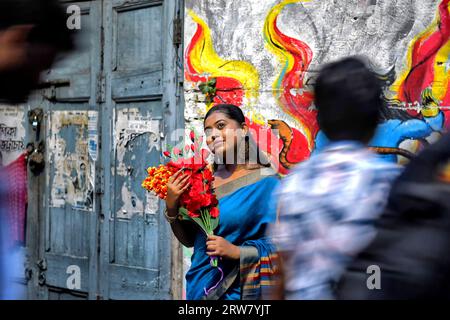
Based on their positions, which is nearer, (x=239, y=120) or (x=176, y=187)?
(x=176, y=187)

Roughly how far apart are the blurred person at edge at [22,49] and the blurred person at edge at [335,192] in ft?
3.07

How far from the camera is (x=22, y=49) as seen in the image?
1834 millimetres

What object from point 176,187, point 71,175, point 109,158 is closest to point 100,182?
point 109,158

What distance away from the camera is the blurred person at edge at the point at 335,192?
2189 millimetres

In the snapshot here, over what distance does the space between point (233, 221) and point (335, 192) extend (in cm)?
170

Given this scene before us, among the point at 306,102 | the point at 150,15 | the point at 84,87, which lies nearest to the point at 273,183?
the point at 306,102

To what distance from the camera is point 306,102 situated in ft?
17.5

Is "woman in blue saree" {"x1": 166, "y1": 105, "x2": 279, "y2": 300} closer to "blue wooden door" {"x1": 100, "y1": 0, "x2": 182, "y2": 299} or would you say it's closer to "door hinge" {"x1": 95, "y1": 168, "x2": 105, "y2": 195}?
"blue wooden door" {"x1": 100, "y1": 0, "x2": 182, "y2": 299}

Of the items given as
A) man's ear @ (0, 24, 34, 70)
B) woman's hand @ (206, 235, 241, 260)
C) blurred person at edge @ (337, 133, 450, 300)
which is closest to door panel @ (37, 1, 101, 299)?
woman's hand @ (206, 235, 241, 260)

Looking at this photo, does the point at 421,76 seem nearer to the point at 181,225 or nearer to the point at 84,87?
the point at 181,225

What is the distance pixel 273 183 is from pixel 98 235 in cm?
278

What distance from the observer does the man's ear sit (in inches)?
70.8

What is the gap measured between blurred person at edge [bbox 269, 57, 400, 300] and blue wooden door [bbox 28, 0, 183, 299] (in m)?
3.48

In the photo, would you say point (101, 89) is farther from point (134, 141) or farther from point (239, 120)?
point (239, 120)
